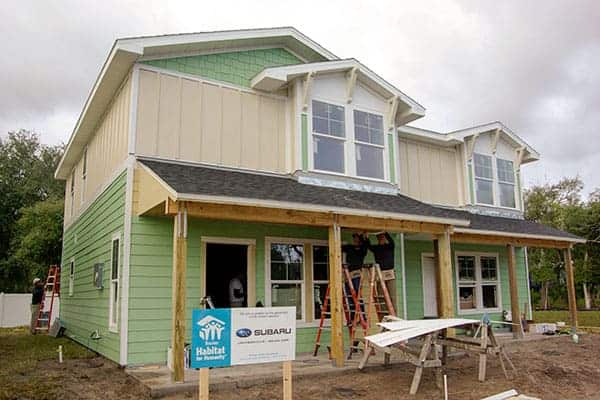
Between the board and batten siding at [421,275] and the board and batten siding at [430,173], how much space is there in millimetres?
1349

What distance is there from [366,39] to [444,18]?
337 centimetres

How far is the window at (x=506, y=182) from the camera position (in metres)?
14.6

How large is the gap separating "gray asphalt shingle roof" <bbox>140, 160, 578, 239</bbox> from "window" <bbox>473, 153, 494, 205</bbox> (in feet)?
13.8

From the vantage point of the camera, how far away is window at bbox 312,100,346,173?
406 inches

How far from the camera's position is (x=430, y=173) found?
13.4 meters

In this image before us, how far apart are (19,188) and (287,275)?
83.9 feet

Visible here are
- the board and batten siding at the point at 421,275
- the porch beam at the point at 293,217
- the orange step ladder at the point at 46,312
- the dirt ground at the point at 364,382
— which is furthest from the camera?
the orange step ladder at the point at 46,312

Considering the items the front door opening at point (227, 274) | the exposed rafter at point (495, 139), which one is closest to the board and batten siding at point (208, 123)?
the front door opening at point (227, 274)

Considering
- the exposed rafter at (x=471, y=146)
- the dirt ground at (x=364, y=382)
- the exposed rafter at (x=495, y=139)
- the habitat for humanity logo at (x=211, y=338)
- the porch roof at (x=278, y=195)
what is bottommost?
the dirt ground at (x=364, y=382)

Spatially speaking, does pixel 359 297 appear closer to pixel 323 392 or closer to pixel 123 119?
pixel 323 392

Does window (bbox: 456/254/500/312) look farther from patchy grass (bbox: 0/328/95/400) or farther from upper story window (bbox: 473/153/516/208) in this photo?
patchy grass (bbox: 0/328/95/400)

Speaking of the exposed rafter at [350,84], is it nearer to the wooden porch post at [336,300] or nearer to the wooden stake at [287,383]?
the wooden porch post at [336,300]

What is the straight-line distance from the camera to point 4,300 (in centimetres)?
2189

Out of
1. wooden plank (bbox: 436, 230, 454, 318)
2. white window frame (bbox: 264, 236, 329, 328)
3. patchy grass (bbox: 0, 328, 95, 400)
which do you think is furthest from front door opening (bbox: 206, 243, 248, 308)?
wooden plank (bbox: 436, 230, 454, 318)
